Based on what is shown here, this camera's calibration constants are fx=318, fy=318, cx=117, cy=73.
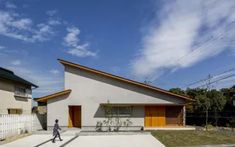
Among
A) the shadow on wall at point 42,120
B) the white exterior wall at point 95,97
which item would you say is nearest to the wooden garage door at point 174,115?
the white exterior wall at point 95,97

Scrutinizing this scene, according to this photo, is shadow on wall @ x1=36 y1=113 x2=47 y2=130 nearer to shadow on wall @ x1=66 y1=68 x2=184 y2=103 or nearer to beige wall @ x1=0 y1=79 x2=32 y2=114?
beige wall @ x1=0 y1=79 x2=32 y2=114

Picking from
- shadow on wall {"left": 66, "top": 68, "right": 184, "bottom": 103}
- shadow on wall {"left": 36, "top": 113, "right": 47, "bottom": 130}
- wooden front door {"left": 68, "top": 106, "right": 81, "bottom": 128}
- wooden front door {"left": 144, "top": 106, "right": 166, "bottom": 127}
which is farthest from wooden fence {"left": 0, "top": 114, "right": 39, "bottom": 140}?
wooden front door {"left": 144, "top": 106, "right": 166, "bottom": 127}

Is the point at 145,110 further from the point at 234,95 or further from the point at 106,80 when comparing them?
the point at 234,95

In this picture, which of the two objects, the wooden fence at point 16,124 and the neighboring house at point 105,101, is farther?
the neighboring house at point 105,101

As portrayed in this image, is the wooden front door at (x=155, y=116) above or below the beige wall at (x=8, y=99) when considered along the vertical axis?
below

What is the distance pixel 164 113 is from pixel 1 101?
14221 millimetres

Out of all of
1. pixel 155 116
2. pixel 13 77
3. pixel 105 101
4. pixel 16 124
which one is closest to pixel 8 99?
pixel 13 77

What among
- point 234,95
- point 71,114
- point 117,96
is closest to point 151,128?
point 117,96

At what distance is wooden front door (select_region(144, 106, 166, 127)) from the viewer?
2886 centimetres

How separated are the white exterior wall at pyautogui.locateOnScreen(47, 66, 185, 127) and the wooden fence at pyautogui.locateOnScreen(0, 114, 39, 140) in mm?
2612

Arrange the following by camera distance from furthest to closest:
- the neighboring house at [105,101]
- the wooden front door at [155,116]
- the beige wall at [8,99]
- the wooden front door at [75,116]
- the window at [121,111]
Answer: the wooden front door at [75,116] → the wooden front door at [155,116] → the window at [121,111] → the neighboring house at [105,101] → the beige wall at [8,99]

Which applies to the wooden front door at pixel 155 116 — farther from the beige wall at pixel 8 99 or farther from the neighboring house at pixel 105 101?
the beige wall at pixel 8 99

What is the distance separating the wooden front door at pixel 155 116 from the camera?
28859 mm

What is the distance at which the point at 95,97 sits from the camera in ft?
93.2
